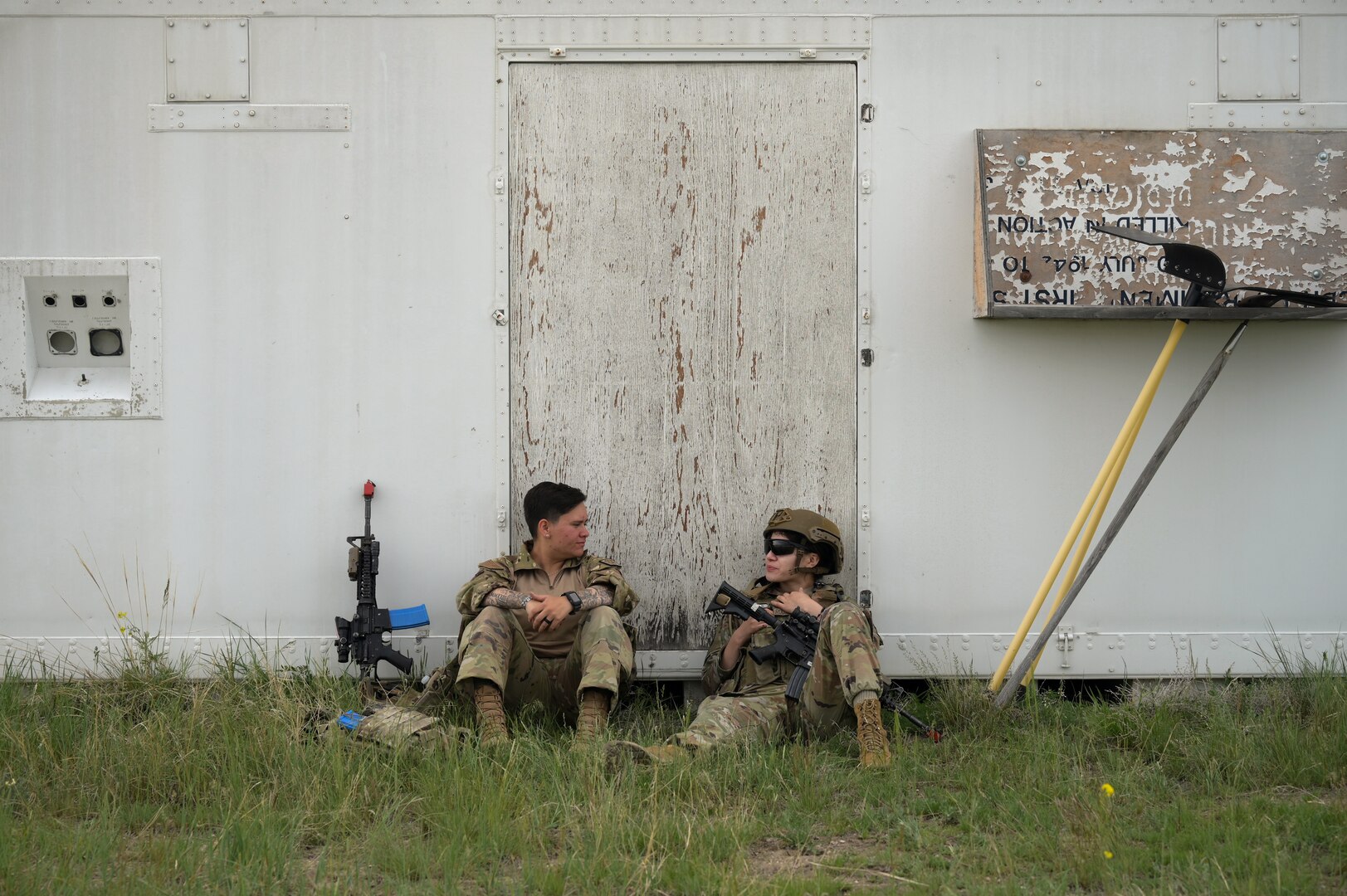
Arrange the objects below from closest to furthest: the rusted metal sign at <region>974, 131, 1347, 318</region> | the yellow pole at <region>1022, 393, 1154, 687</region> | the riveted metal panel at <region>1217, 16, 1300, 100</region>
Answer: the yellow pole at <region>1022, 393, 1154, 687</region>, the rusted metal sign at <region>974, 131, 1347, 318</region>, the riveted metal panel at <region>1217, 16, 1300, 100</region>

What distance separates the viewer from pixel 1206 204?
15.6ft

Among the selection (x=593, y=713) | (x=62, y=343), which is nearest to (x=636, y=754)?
(x=593, y=713)

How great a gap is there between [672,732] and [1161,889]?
195 cm

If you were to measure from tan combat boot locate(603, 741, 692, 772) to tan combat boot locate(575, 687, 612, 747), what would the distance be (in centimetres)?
24

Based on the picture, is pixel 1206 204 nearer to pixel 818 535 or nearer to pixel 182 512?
pixel 818 535

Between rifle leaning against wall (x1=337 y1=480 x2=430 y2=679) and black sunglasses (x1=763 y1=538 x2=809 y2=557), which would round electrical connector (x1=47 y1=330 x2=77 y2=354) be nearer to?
rifle leaning against wall (x1=337 y1=480 x2=430 y2=679)


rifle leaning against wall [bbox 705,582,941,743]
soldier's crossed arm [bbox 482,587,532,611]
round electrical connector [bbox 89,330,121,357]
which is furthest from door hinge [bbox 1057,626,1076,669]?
round electrical connector [bbox 89,330,121,357]

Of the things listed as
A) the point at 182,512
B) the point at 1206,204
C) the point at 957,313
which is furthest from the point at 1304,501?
the point at 182,512

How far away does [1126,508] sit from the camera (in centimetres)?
443

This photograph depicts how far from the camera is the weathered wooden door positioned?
483cm

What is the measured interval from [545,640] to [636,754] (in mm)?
866

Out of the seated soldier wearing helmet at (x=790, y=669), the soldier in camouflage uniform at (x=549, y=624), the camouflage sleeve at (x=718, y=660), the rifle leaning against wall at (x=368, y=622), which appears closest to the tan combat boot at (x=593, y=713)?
the soldier in camouflage uniform at (x=549, y=624)

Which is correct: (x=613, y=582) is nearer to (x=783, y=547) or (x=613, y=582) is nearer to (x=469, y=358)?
(x=783, y=547)

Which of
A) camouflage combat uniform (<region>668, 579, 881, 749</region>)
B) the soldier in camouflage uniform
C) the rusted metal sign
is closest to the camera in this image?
camouflage combat uniform (<region>668, 579, 881, 749</region>)
